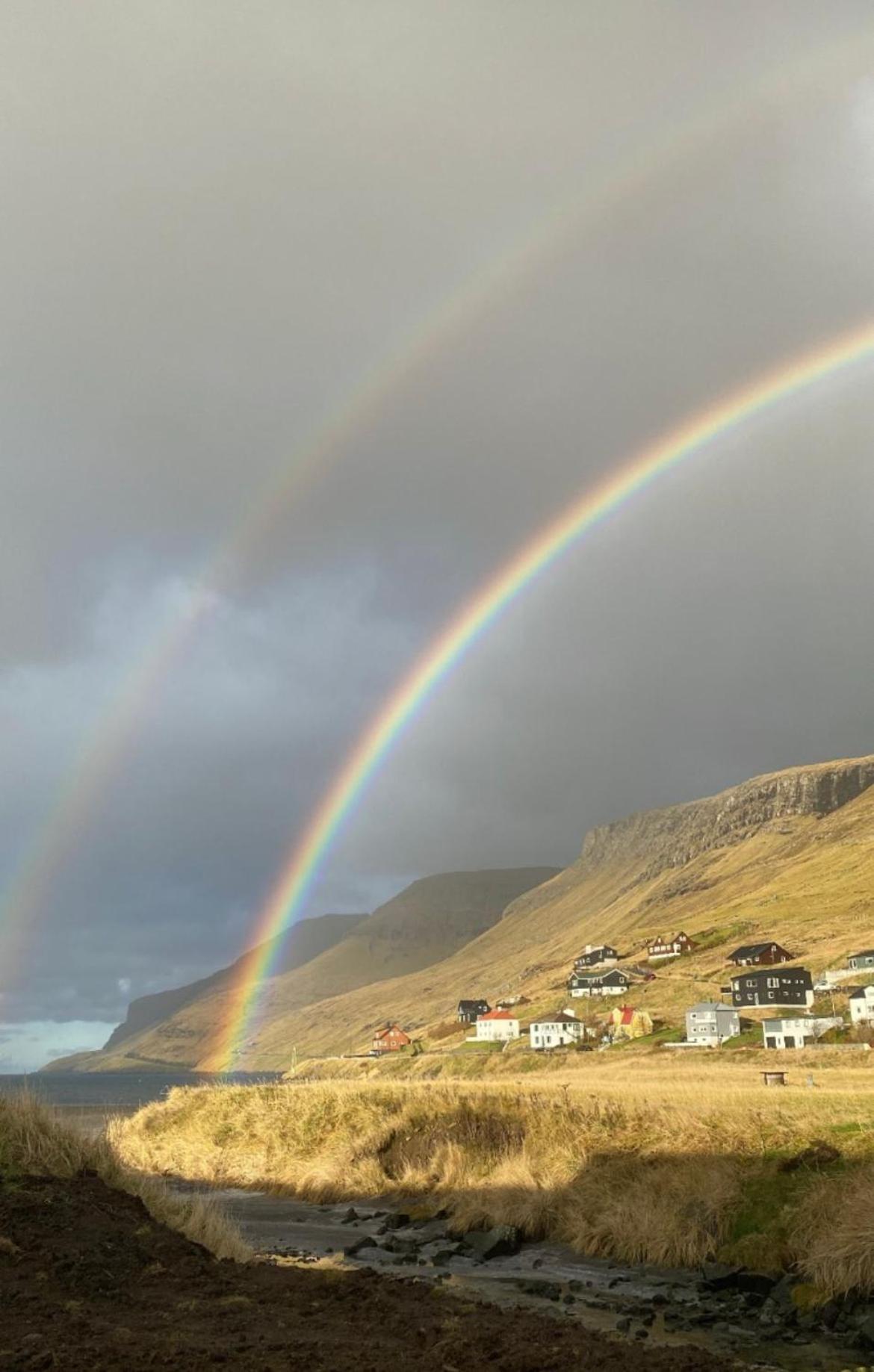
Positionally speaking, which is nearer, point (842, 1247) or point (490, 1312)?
point (490, 1312)

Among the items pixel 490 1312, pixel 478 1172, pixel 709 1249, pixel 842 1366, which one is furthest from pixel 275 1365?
pixel 478 1172

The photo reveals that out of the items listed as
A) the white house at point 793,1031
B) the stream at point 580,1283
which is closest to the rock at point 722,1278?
the stream at point 580,1283

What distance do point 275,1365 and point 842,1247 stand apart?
40.3 feet

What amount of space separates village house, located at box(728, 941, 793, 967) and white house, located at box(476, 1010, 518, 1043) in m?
39.2

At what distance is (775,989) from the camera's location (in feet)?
471

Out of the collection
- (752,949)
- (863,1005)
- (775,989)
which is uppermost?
(752,949)

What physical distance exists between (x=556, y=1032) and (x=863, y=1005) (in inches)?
1713

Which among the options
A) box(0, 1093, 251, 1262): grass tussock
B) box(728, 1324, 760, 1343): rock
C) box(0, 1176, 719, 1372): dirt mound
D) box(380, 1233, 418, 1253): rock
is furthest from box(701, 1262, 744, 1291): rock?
box(0, 1093, 251, 1262): grass tussock

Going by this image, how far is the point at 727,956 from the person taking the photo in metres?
186

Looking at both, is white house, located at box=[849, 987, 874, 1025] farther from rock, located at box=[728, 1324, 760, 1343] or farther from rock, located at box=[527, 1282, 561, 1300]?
rock, located at box=[728, 1324, 760, 1343]

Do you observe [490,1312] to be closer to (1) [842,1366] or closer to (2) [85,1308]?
(1) [842,1366]

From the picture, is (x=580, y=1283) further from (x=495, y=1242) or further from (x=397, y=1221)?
(x=397, y=1221)

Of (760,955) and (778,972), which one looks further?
(760,955)

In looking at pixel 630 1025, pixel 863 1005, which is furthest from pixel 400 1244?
pixel 630 1025
